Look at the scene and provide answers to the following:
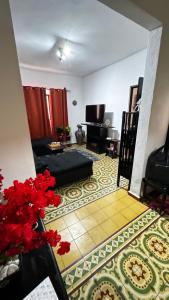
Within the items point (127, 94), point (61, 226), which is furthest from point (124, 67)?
point (61, 226)

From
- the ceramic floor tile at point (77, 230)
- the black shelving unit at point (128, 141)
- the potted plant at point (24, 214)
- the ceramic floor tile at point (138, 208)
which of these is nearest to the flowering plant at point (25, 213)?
the potted plant at point (24, 214)

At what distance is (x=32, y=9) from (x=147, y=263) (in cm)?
326

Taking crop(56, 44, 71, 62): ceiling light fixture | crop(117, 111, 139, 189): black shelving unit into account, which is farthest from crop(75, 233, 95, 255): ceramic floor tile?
crop(56, 44, 71, 62): ceiling light fixture

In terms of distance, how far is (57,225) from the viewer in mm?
1681

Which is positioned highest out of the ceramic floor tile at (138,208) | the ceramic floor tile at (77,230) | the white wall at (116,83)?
the white wall at (116,83)

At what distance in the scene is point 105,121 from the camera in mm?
4395

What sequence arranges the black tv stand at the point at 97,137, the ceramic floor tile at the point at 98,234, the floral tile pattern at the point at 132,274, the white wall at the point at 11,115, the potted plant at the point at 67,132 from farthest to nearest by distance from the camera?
the potted plant at the point at 67,132, the black tv stand at the point at 97,137, the ceramic floor tile at the point at 98,234, the floral tile pattern at the point at 132,274, the white wall at the point at 11,115

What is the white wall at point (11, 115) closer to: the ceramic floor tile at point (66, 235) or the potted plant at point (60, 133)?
the ceramic floor tile at point (66, 235)

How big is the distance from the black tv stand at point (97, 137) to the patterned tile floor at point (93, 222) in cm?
230

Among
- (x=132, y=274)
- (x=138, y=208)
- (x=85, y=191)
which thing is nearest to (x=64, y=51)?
(x=85, y=191)

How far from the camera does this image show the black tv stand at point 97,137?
13.9 ft

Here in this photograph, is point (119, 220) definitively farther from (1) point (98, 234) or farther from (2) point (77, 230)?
(2) point (77, 230)

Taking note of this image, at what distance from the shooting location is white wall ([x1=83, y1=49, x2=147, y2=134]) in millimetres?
3250

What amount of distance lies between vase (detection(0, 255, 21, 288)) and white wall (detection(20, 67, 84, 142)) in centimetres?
458
